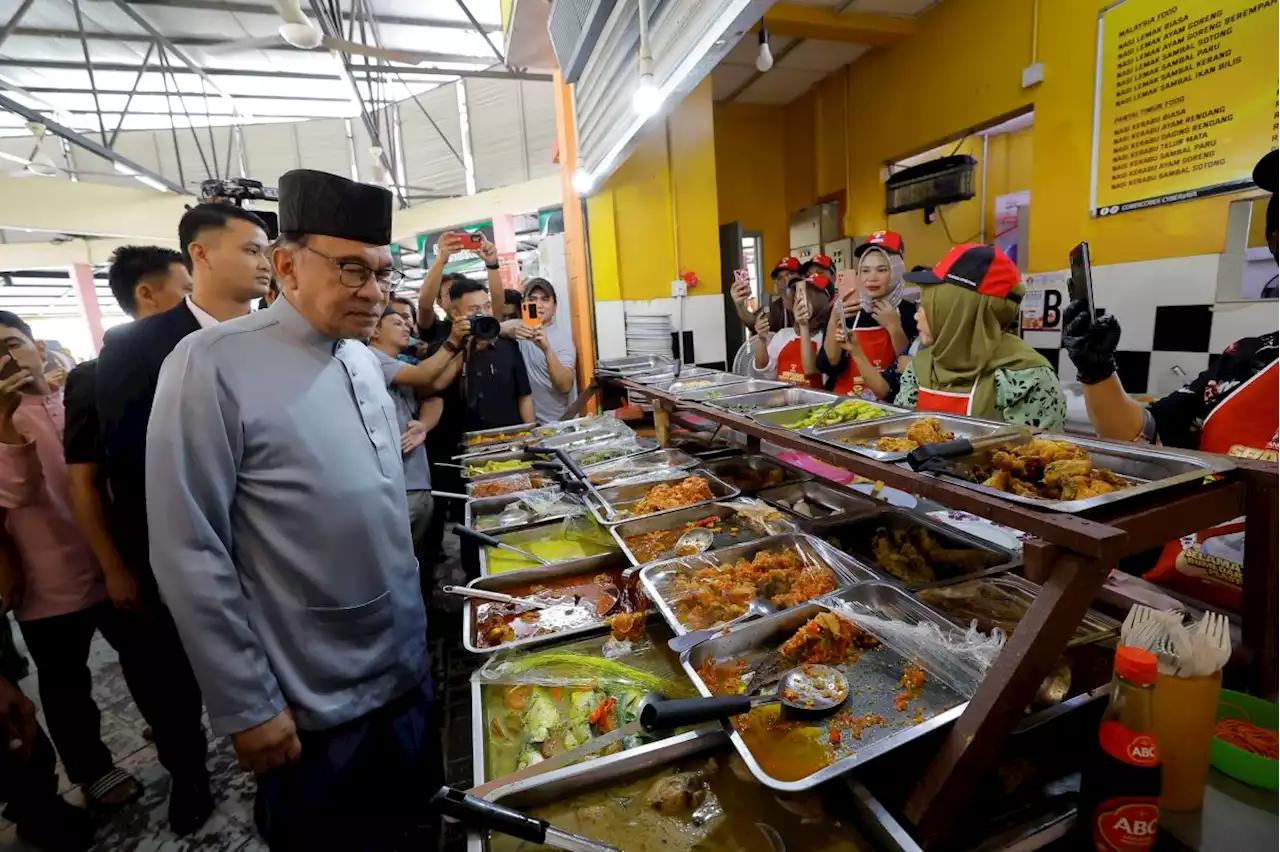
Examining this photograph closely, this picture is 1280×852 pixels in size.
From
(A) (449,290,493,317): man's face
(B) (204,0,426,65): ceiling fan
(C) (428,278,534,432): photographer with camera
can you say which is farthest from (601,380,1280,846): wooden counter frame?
(B) (204,0,426,65): ceiling fan

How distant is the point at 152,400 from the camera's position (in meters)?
2.14

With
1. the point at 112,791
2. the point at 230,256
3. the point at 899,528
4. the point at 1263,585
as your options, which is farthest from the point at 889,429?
the point at 112,791

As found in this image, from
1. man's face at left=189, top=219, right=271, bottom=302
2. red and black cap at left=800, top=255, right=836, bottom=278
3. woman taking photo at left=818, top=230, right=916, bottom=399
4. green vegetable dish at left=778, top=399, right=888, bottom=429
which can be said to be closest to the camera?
green vegetable dish at left=778, top=399, right=888, bottom=429

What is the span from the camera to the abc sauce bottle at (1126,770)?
2.96ft

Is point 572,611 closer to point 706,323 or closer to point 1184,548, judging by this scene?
point 1184,548

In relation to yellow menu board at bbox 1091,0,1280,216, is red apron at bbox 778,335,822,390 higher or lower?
lower

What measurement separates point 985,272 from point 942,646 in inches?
72.8

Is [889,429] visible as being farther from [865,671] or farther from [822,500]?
[865,671]

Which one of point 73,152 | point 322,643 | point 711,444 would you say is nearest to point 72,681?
point 322,643

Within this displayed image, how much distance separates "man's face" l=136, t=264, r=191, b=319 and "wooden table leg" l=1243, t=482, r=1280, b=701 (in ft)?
12.9

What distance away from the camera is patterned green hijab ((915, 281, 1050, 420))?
2.59m

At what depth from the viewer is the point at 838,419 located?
2178 millimetres

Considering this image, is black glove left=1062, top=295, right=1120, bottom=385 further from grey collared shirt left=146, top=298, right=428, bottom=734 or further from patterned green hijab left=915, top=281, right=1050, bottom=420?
grey collared shirt left=146, top=298, right=428, bottom=734

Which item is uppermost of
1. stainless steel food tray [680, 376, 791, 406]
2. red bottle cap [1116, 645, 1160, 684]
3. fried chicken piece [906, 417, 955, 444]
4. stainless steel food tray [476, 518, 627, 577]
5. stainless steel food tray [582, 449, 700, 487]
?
stainless steel food tray [680, 376, 791, 406]
